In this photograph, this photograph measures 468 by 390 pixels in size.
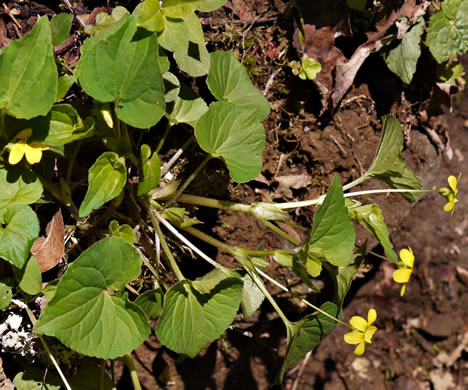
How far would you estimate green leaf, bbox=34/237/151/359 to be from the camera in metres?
1.55

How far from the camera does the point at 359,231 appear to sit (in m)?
2.69

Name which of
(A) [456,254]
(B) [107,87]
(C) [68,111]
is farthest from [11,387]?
(A) [456,254]

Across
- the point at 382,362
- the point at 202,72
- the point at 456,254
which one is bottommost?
the point at 382,362

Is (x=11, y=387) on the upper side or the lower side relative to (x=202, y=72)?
lower

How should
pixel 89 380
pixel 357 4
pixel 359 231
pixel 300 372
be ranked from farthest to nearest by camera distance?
pixel 300 372, pixel 359 231, pixel 357 4, pixel 89 380

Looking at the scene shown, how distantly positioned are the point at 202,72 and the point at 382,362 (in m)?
2.29

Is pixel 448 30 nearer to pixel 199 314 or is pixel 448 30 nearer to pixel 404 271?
pixel 404 271

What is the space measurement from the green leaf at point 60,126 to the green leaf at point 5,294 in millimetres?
538

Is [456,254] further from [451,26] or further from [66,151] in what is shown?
[66,151]

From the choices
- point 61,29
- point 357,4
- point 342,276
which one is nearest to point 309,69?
point 357,4

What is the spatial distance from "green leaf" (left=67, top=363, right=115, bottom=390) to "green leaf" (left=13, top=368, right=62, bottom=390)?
0.07 m

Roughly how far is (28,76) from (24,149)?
22cm

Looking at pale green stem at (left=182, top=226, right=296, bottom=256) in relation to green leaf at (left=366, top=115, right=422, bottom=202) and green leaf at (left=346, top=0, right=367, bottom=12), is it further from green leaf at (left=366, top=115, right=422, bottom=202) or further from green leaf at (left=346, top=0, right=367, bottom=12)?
green leaf at (left=346, top=0, right=367, bottom=12)

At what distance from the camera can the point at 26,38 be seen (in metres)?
1.55
